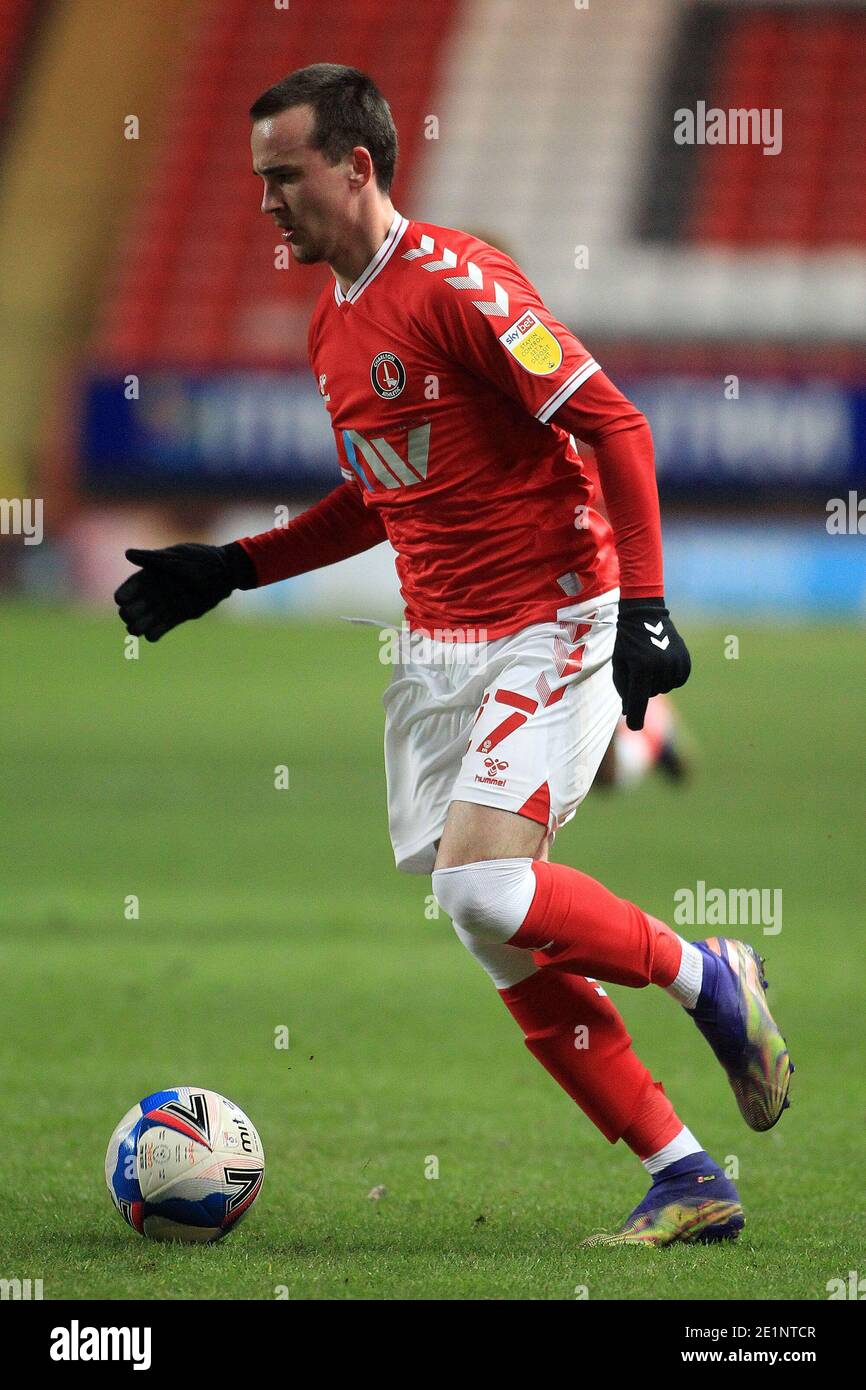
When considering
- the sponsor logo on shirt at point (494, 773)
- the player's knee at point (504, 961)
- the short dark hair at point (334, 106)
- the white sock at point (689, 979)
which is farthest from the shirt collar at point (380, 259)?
the white sock at point (689, 979)

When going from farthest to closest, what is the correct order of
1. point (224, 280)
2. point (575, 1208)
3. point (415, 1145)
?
point (224, 280), point (415, 1145), point (575, 1208)

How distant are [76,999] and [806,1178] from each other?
8.33 ft

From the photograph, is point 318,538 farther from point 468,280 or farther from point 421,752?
point 468,280

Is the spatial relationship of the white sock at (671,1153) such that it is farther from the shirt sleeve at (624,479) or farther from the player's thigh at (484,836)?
the shirt sleeve at (624,479)

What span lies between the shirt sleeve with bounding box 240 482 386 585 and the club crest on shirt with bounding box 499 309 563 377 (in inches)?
30.1

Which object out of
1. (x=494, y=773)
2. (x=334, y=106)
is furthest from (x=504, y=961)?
(x=334, y=106)

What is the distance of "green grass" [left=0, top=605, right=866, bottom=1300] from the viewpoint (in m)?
3.26

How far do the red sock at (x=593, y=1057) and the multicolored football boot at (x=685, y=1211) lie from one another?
0.24 ft

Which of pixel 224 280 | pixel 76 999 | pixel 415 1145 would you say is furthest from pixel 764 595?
pixel 415 1145

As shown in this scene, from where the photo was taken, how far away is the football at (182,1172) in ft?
10.9

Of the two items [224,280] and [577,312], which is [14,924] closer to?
[577,312]

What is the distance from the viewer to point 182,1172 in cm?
333

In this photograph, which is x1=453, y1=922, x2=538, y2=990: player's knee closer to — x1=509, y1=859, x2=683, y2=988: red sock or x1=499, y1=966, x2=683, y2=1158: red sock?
x1=499, y1=966, x2=683, y2=1158: red sock

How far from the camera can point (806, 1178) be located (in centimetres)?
388
